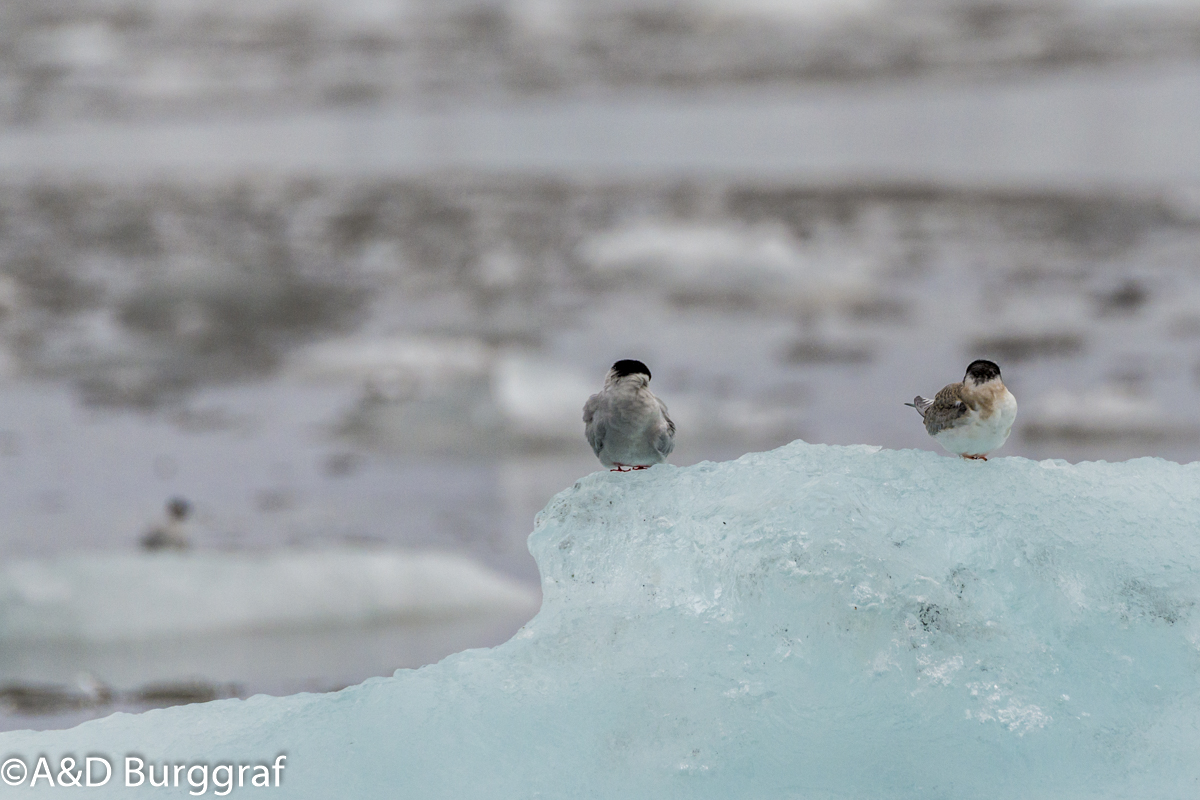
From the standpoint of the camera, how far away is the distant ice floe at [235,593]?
11633mm

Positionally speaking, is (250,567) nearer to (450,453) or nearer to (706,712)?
(450,453)

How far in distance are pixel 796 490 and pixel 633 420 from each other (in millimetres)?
527

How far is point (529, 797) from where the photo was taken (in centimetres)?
300

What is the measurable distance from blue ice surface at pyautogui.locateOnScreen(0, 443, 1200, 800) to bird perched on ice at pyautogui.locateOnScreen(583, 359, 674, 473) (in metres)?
0.12

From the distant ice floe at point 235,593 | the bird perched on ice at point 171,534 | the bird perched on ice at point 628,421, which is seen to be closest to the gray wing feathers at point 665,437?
the bird perched on ice at point 628,421

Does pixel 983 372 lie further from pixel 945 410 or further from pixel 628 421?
pixel 628 421

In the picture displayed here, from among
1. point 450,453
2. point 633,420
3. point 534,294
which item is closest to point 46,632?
point 450,453

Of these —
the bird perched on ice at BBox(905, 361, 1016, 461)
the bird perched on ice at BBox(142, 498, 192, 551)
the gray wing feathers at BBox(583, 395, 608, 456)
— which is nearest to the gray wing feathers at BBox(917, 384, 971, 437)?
the bird perched on ice at BBox(905, 361, 1016, 461)

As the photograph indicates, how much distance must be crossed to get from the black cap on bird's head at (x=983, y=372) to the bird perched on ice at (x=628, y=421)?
0.86 m

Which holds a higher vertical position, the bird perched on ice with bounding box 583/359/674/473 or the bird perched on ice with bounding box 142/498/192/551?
the bird perched on ice with bounding box 142/498/192/551

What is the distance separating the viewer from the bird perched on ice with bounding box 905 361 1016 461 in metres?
3.14

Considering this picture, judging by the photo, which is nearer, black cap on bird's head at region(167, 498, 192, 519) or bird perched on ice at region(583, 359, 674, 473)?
bird perched on ice at region(583, 359, 674, 473)

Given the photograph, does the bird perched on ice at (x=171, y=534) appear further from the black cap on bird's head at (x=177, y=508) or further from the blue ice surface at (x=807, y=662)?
the blue ice surface at (x=807, y=662)

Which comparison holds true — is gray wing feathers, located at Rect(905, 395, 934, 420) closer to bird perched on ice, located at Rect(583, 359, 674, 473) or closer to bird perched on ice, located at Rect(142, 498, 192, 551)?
bird perched on ice, located at Rect(583, 359, 674, 473)
